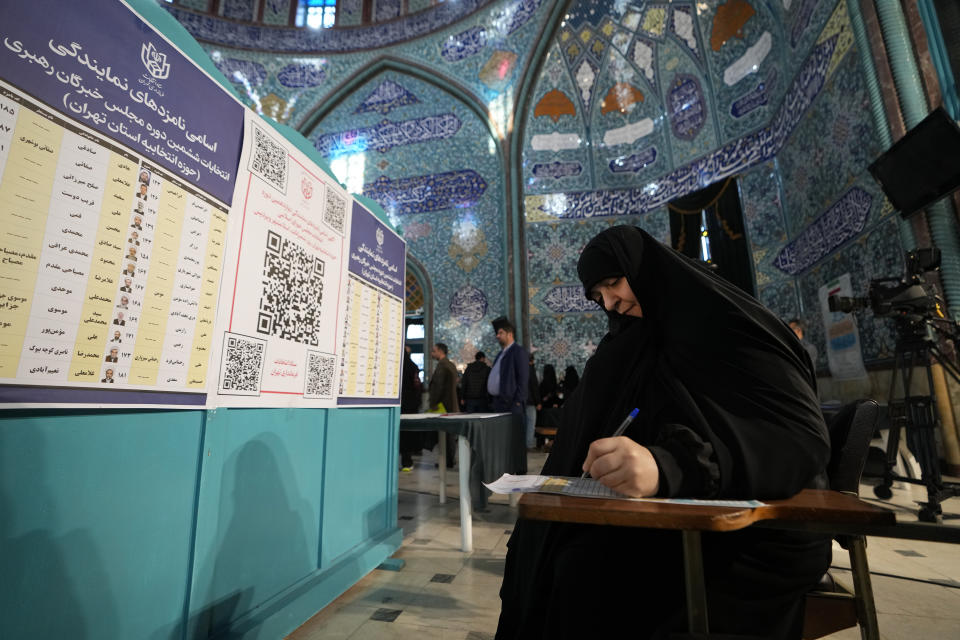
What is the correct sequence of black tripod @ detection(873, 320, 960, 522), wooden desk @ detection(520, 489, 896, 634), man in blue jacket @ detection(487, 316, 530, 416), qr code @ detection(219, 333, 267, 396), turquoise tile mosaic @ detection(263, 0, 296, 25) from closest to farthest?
wooden desk @ detection(520, 489, 896, 634) < qr code @ detection(219, 333, 267, 396) < black tripod @ detection(873, 320, 960, 522) < man in blue jacket @ detection(487, 316, 530, 416) < turquoise tile mosaic @ detection(263, 0, 296, 25)

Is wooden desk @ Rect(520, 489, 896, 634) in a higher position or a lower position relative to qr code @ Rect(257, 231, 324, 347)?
lower

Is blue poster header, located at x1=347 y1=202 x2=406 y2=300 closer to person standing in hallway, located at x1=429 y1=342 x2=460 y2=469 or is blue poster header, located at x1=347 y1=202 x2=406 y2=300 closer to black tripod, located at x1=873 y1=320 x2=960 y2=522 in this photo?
person standing in hallway, located at x1=429 y1=342 x2=460 y2=469

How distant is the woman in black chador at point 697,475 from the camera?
65 centimetres

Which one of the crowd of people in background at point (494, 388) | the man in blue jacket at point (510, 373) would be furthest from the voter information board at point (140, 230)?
the man in blue jacket at point (510, 373)

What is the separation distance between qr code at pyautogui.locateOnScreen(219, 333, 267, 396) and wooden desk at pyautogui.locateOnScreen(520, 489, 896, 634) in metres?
0.85

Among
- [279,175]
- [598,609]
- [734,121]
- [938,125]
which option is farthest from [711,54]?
[598,609]

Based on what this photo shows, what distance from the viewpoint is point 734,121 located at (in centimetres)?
590

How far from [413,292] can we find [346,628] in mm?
6363

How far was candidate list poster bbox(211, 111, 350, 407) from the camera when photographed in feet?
3.71

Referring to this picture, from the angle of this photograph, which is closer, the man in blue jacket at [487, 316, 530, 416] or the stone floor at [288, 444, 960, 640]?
the stone floor at [288, 444, 960, 640]

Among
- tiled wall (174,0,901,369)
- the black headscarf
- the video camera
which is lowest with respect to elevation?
the black headscarf

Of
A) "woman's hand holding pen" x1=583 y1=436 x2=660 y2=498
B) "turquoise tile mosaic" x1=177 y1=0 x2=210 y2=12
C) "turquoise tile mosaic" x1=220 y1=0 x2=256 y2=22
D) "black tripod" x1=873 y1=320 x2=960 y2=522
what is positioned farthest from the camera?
"turquoise tile mosaic" x1=220 y1=0 x2=256 y2=22

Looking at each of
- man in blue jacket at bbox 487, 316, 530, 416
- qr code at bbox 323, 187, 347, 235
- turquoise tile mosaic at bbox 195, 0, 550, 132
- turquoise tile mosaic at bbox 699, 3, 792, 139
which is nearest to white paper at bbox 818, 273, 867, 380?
turquoise tile mosaic at bbox 699, 3, 792, 139

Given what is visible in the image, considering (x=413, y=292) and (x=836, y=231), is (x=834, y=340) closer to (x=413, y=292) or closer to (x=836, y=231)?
(x=836, y=231)
